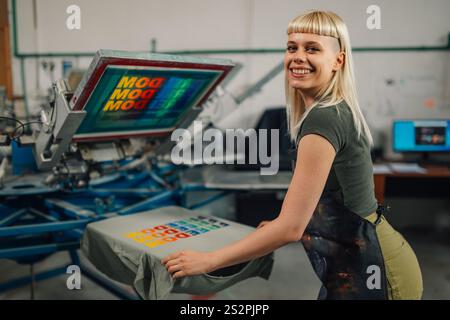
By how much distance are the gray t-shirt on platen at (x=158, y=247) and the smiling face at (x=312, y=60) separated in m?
0.57

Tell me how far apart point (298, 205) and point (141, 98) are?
0.80 metres

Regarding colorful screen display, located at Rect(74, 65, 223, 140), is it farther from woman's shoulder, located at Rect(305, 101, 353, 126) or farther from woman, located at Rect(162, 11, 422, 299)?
woman's shoulder, located at Rect(305, 101, 353, 126)

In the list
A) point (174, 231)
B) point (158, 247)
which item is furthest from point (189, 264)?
point (174, 231)

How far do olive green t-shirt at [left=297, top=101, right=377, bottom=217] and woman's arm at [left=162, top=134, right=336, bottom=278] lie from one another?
29 mm

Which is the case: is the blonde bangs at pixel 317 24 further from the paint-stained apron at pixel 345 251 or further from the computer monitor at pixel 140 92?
the computer monitor at pixel 140 92

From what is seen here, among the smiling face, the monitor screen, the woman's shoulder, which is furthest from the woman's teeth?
the monitor screen

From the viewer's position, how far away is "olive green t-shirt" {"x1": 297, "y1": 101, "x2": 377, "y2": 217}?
0.89 metres

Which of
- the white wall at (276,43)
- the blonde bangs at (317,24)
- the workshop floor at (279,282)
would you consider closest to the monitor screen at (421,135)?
the white wall at (276,43)

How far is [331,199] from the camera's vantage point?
1.02 m

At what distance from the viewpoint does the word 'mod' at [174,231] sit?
4.15ft

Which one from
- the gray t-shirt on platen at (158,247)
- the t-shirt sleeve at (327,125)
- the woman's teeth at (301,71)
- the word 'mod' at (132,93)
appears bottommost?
the gray t-shirt on platen at (158,247)

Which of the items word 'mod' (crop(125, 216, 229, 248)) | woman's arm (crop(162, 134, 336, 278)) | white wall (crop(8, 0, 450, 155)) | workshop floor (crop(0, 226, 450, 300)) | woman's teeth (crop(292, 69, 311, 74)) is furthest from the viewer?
white wall (crop(8, 0, 450, 155))

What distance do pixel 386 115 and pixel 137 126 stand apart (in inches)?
103

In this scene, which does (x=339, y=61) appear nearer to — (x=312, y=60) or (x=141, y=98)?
(x=312, y=60)
